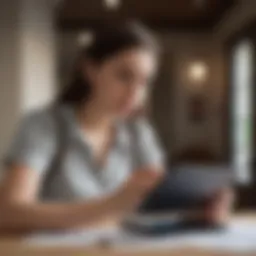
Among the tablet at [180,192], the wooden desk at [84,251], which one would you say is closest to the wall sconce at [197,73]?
the tablet at [180,192]

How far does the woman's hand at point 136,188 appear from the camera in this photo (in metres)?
0.81

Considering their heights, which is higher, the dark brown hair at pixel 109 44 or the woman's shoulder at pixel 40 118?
the dark brown hair at pixel 109 44

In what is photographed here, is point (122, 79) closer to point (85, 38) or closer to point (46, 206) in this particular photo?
point (85, 38)

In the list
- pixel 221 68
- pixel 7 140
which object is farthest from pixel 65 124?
pixel 221 68

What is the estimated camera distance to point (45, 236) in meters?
0.80

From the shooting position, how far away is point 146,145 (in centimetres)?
83

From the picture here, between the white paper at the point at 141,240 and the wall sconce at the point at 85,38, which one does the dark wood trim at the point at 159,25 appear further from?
the white paper at the point at 141,240

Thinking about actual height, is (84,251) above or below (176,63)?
below

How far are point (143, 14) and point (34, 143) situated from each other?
0.75 feet

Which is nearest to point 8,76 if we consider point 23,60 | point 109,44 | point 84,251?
point 23,60

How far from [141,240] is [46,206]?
0.13 meters

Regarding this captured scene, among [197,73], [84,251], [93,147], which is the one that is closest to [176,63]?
[197,73]

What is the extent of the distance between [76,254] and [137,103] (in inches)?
8.5

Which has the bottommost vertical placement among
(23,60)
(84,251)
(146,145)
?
(84,251)
